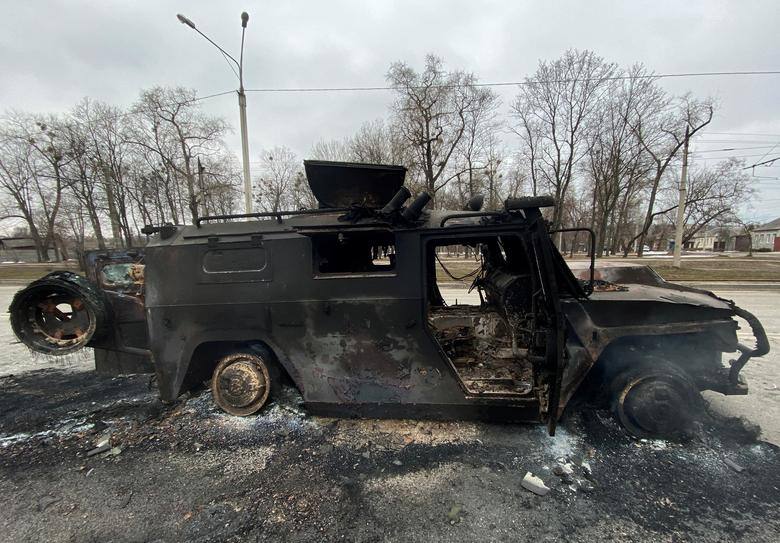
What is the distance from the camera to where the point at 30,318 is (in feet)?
10.3

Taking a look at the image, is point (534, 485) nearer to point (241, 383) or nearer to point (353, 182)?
point (241, 383)

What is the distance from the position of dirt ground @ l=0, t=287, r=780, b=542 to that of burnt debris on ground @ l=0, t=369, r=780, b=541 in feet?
0.03

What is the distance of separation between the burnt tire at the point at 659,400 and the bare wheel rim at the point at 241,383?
130 inches

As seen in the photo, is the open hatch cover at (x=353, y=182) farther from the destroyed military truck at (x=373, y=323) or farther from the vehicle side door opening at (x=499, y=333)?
the vehicle side door opening at (x=499, y=333)

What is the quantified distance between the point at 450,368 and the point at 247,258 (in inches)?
81.7

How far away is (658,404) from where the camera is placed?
276 cm

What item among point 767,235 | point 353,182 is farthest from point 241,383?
point 767,235

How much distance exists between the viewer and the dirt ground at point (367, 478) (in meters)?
2.09

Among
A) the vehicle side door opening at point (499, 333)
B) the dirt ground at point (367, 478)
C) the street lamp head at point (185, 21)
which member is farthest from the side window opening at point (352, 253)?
the street lamp head at point (185, 21)

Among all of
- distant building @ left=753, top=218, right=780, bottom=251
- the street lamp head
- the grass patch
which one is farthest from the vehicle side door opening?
distant building @ left=753, top=218, right=780, bottom=251

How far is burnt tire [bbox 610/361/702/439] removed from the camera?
275 cm

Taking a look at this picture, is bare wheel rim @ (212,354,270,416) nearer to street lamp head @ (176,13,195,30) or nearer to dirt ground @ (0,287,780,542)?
dirt ground @ (0,287,780,542)

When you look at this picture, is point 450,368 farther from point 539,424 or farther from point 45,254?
point 45,254

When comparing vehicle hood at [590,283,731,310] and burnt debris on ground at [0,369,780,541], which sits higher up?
vehicle hood at [590,283,731,310]
